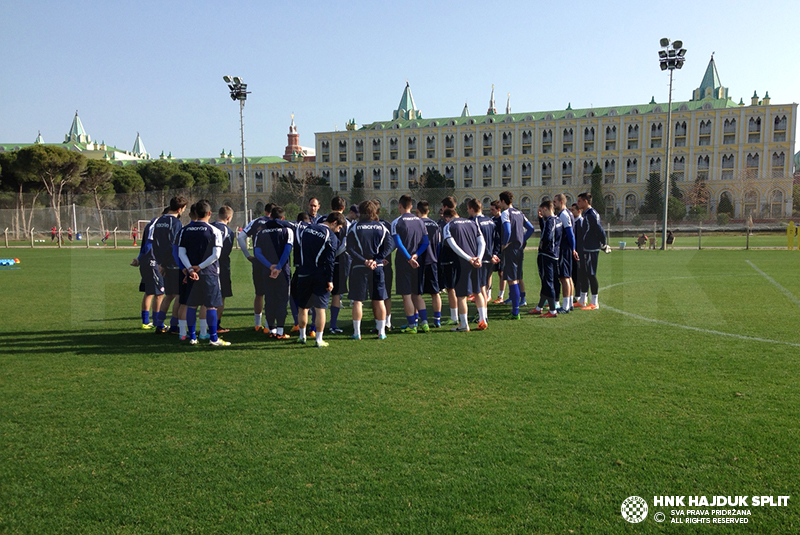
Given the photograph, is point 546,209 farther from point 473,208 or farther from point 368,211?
point 368,211

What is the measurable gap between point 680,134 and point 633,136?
7.04 m

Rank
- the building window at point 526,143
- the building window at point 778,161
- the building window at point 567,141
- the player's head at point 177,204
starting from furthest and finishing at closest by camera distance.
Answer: the building window at point 526,143
the building window at point 567,141
the building window at point 778,161
the player's head at point 177,204

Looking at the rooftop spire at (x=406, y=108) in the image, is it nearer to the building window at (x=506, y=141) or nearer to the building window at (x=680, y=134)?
the building window at (x=506, y=141)

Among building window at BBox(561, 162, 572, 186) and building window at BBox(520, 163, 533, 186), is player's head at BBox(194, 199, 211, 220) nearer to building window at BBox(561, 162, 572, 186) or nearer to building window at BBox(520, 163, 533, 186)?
building window at BBox(561, 162, 572, 186)

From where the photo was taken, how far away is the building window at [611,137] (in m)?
92.1

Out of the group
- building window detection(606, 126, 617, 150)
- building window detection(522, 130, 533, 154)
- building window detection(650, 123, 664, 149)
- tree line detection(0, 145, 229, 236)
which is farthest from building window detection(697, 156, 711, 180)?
tree line detection(0, 145, 229, 236)

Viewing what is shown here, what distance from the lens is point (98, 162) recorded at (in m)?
60.6

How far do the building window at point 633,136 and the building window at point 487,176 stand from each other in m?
23.6

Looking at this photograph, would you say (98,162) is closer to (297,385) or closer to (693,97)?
(297,385)

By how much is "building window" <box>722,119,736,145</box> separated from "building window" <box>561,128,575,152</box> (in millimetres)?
22819

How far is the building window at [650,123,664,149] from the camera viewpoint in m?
88.9

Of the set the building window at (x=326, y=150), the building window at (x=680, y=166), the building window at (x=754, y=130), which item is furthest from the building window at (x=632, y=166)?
the building window at (x=326, y=150)

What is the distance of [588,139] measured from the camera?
307 ft

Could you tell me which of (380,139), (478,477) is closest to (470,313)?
(478,477)
